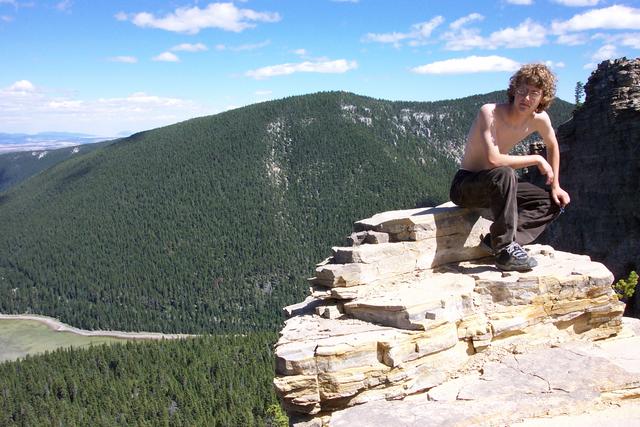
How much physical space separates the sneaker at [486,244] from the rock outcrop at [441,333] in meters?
0.15

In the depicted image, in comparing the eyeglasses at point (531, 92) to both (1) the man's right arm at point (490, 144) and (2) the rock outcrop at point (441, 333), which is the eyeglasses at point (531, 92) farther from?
(2) the rock outcrop at point (441, 333)

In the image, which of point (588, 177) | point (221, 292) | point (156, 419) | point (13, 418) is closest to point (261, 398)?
point (156, 419)

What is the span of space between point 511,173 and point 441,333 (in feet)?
12.2

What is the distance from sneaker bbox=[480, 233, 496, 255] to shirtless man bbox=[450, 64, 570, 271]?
3 cm

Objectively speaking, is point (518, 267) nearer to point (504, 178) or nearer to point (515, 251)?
point (515, 251)

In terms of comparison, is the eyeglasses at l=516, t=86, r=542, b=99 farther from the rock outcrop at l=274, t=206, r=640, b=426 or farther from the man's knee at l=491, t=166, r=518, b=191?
the rock outcrop at l=274, t=206, r=640, b=426

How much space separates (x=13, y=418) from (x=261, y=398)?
48290 mm

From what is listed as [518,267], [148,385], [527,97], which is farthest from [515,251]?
[148,385]

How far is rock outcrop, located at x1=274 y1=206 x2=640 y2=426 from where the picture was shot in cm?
919

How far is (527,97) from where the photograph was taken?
36.3ft

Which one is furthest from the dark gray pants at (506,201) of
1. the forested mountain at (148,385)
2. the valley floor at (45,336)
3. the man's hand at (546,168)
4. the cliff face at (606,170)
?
the valley floor at (45,336)

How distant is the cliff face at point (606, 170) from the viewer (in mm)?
43469

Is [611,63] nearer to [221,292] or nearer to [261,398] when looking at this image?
[261,398]

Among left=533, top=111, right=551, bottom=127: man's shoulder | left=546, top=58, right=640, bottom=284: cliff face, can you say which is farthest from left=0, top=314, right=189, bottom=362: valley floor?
left=533, top=111, right=551, bottom=127: man's shoulder
